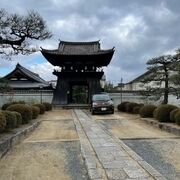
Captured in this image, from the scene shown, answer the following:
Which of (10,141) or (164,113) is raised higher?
(164,113)

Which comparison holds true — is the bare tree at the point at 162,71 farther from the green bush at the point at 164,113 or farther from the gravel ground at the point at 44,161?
the gravel ground at the point at 44,161

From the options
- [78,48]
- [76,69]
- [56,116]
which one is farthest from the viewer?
[78,48]

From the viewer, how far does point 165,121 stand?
709 inches

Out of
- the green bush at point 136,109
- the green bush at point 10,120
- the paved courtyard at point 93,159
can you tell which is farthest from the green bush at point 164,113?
the green bush at point 136,109

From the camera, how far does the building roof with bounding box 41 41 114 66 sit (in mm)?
41406

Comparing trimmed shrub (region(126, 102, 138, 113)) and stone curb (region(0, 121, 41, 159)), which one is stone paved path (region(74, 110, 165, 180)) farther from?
trimmed shrub (region(126, 102, 138, 113))

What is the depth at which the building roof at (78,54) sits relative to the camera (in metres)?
41.4

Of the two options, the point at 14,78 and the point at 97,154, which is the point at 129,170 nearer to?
the point at 97,154

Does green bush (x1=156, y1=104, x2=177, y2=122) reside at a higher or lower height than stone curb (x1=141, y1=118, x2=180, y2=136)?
higher

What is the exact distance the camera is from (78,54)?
42.2 m

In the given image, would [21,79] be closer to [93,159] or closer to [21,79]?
[21,79]

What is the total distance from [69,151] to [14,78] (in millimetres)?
41378

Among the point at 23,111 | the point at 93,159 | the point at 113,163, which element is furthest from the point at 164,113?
the point at 113,163

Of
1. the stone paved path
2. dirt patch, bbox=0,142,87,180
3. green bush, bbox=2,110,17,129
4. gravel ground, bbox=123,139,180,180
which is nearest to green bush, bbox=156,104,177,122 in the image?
gravel ground, bbox=123,139,180,180
